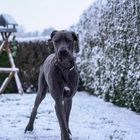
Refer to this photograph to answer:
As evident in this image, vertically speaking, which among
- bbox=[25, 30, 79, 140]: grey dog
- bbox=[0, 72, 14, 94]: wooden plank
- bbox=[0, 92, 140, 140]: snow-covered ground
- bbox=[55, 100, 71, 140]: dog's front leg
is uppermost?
bbox=[25, 30, 79, 140]: grey dog

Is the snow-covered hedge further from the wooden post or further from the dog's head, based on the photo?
the dog's head

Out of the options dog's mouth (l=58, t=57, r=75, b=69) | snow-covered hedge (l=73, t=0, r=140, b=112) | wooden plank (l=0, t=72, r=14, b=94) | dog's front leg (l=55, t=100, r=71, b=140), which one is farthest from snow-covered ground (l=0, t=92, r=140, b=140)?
wooden plank (l=0, t=72, r=14, b=94)

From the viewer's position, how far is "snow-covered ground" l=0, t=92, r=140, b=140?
20.5 feet

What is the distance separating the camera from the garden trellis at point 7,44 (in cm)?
1226

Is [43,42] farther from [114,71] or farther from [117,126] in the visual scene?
[117,126]

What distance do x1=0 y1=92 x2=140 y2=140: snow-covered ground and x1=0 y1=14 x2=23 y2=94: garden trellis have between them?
5.13ft

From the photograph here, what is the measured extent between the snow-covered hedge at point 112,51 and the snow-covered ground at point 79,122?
46cm

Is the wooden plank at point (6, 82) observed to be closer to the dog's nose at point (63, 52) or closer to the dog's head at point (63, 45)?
the dog's head at point (63, 45)

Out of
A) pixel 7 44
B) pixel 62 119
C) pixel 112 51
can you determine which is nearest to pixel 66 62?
pixel 62 119

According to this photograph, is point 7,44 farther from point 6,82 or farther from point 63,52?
point 63,52

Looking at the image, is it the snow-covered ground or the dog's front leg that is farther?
the snow-covered ground

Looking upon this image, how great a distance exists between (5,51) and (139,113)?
599cm

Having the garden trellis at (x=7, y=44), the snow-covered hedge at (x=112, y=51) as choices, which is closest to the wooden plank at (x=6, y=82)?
the garden trellis at (x=7, y=44)

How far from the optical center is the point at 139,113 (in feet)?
27.8
